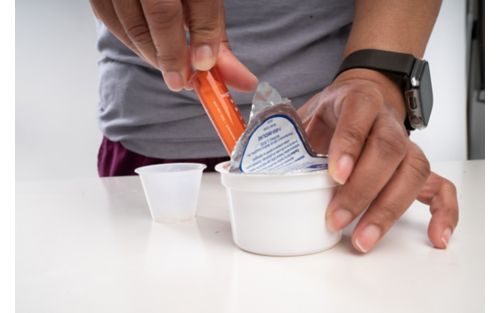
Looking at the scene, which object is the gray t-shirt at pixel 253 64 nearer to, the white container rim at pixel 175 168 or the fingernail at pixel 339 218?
the white container rim at pixel 175 168

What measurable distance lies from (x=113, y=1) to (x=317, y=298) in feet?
1.18

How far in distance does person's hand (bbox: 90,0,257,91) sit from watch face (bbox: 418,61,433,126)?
0.32 metres

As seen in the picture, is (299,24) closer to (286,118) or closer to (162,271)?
(286,118)

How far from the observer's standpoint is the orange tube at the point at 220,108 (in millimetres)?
466

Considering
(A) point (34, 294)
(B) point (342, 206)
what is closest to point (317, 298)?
(B) point (342, 206)

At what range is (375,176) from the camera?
419 mm

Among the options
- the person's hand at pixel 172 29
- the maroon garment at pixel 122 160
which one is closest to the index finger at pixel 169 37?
the person's hand at pixel 172 29

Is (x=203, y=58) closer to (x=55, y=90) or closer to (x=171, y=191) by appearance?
(x=171, y=191)

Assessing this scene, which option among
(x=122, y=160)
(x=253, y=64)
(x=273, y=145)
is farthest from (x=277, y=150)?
(x=122, y=160)

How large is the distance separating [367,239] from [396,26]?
390 millimetres

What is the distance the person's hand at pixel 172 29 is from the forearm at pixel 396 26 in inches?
11.7

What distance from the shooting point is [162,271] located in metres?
0.38

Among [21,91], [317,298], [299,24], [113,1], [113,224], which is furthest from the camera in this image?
[21,91]

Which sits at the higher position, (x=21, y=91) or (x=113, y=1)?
(x=113, y=1)
